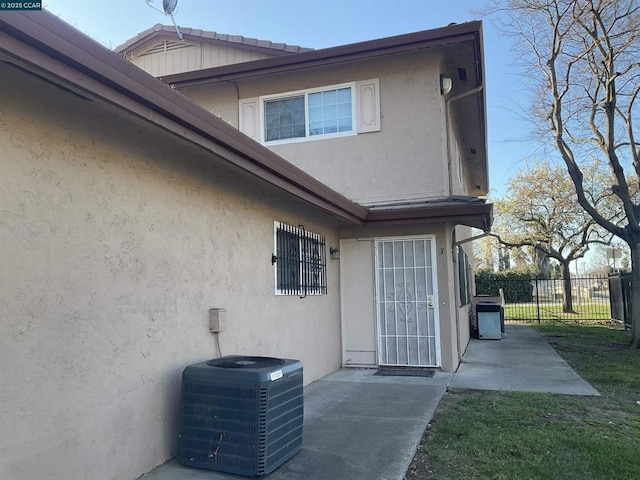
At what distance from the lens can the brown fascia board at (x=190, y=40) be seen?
33.7 ft

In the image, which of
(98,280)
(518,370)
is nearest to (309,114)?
(518,370)

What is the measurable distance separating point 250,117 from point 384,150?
2.88m

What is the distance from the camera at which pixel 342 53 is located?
909cm

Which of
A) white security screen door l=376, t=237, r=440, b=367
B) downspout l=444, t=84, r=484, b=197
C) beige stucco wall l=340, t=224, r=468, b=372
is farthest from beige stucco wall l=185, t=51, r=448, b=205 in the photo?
white security screen door l=376, t=237, r=440, b=367

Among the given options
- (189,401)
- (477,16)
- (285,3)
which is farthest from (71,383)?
(477,16)

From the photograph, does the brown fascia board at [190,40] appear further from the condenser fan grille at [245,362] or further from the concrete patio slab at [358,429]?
the condenser fan grille at [245,362]

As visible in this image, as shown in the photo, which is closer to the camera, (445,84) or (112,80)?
(112,80)

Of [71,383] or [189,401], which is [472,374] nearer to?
[189,401]

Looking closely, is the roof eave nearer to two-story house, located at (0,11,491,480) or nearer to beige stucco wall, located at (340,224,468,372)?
two-story house, located at (0,11,491,480)

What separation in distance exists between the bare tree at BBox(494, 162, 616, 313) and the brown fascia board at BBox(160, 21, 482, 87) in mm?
17018

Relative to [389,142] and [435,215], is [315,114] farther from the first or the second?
[435,215]

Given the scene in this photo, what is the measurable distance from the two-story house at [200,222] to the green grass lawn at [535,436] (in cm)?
229

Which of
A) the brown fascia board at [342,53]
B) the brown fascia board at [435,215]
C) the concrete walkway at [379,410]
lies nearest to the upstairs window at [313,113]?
the brown fascia board at [342,53]

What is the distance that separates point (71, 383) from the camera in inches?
139
